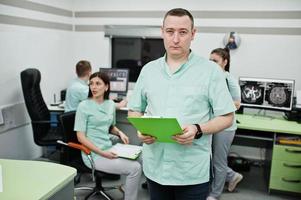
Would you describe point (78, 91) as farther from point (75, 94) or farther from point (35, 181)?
point (35, 181)

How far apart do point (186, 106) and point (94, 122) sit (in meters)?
1.28

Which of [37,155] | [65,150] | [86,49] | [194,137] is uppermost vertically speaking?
[86,49]

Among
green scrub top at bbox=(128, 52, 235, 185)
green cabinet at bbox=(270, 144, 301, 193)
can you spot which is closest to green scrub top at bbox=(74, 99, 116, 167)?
green scrub top at bbox=(128, 52, 235, 185)

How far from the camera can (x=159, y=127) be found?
1362mm

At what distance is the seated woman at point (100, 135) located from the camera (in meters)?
2.48

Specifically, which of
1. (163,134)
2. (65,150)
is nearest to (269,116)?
(65,150)

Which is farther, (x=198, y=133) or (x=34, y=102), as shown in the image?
(x=34, y=102)

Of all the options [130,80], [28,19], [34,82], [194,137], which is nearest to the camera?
[194,137]

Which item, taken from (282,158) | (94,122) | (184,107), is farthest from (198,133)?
(282,158)

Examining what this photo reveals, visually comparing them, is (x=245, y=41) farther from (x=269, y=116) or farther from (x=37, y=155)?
(x=37, y=155)

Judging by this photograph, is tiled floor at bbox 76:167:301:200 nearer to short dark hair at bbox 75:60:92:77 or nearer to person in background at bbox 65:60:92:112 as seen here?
person in background at bbox 65:60:92:112

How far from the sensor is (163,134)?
139cm

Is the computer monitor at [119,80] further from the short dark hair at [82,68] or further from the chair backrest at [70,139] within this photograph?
the chair backrest at [70,139]

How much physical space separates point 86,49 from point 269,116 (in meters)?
2.75
